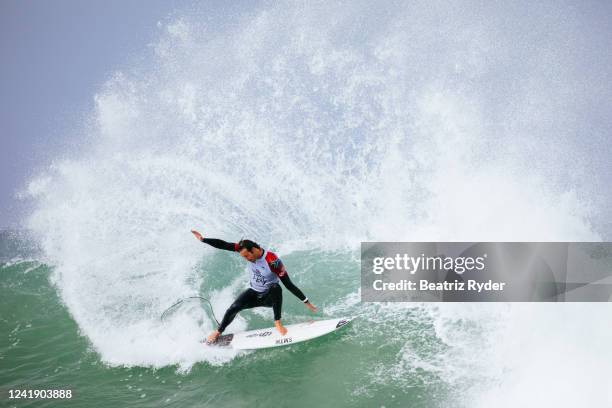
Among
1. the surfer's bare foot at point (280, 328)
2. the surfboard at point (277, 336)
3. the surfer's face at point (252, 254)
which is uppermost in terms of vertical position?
the surfer's face at point (252, 254)

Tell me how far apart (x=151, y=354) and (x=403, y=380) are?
4629mm

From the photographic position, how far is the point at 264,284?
6195mm

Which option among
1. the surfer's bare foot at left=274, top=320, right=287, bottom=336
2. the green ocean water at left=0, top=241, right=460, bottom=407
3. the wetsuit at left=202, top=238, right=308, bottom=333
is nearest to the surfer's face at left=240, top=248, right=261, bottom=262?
the wetsuit at left=202, top=238, right=308, bottom=333

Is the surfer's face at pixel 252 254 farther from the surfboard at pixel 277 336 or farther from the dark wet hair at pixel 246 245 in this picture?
the surfboard at pixel 277 336

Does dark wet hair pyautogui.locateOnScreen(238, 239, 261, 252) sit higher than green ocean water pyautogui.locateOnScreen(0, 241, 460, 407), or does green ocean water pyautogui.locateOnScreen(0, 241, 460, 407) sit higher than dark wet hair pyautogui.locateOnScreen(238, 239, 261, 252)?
dark wet hair pyautogui.locateOnScreen(238, 239, 261, 252)

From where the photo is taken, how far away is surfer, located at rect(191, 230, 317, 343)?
570 centimetres

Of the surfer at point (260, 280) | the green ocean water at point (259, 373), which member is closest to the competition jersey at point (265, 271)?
the surfer at point (260, 280)

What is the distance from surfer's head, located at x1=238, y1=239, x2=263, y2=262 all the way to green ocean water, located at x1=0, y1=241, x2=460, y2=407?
Answer: 2004 mm

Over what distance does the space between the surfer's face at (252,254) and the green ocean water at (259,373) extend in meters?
1.94

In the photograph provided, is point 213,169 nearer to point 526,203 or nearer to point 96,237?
point 96,237

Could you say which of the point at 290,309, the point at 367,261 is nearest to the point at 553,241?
the point at 367,261

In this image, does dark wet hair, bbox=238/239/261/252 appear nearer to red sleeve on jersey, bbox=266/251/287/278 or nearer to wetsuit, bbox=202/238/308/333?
wetsuit, bbox=202/238/308/333

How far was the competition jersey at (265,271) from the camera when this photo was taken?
19.4 feet

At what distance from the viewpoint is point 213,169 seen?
44.1 ft
